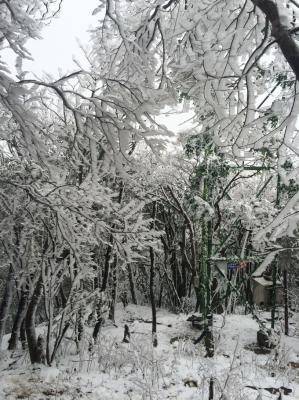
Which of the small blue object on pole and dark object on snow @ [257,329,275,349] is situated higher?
the small blue object on pole

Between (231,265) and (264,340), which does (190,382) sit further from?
(264,340)

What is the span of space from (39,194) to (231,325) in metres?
8.21

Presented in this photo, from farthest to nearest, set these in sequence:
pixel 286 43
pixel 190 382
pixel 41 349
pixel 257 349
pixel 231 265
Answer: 1. pixel 257 349
2. pixel 231 265
3. pixel 41 349
4. pixel 190 382
5. pixel 286 43

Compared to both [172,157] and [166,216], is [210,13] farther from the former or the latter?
[166,216]

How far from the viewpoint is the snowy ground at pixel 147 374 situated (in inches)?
210

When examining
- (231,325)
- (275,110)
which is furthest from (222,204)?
(275,110)

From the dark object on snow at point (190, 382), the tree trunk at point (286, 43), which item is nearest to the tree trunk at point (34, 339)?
the dark object on snow at point (190, 382)

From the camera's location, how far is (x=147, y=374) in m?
6.27

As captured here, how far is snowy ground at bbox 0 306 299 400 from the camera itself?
5.34m

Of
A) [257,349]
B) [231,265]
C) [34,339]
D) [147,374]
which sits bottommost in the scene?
[257,349]

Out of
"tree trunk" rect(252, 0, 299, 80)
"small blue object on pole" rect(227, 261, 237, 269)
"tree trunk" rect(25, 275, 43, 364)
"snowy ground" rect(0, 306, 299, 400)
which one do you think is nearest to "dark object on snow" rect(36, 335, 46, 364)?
"tree trunk" rect(25, 275, 43, 364)

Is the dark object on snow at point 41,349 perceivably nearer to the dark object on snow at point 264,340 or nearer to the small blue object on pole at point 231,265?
the small blue object on pole at point 231,265

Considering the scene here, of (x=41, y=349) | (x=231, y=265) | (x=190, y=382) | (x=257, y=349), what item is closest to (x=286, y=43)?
(x=190, y=382)

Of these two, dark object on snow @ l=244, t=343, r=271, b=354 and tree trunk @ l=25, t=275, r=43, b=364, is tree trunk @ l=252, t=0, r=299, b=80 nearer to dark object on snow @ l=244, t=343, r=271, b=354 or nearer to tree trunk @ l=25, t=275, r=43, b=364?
tree trunk @ l=25, t=275, r=43, b=364
